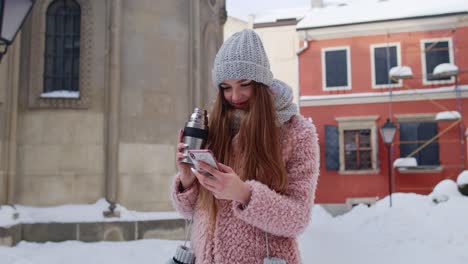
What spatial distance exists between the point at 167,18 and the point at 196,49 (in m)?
0.86

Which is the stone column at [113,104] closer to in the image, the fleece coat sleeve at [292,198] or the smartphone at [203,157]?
the fleece coat sleeve at [292,198]

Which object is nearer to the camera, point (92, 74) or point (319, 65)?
point (92, 74)

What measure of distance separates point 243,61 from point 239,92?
127 millimetres

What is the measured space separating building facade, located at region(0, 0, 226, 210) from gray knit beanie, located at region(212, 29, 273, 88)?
7.06 meters

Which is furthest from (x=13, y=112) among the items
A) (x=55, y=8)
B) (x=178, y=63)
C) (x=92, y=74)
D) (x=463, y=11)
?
(x=463, y=11)

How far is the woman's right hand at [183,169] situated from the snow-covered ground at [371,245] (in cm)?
517

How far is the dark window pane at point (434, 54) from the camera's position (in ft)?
63.5

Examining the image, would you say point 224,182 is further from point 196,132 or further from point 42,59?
point 42,59

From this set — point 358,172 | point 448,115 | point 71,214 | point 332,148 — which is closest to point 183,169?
point 71,214

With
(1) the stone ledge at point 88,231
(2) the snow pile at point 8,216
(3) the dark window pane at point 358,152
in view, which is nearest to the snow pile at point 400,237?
(1) the stone ledge at point 88,231

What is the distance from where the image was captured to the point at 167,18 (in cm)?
990

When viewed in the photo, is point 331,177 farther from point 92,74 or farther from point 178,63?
point 92,74

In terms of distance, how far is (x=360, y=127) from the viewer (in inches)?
771

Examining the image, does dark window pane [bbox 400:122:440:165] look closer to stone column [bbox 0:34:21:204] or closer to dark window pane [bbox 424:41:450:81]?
dark window pane [bbox 424:41:450:81]
